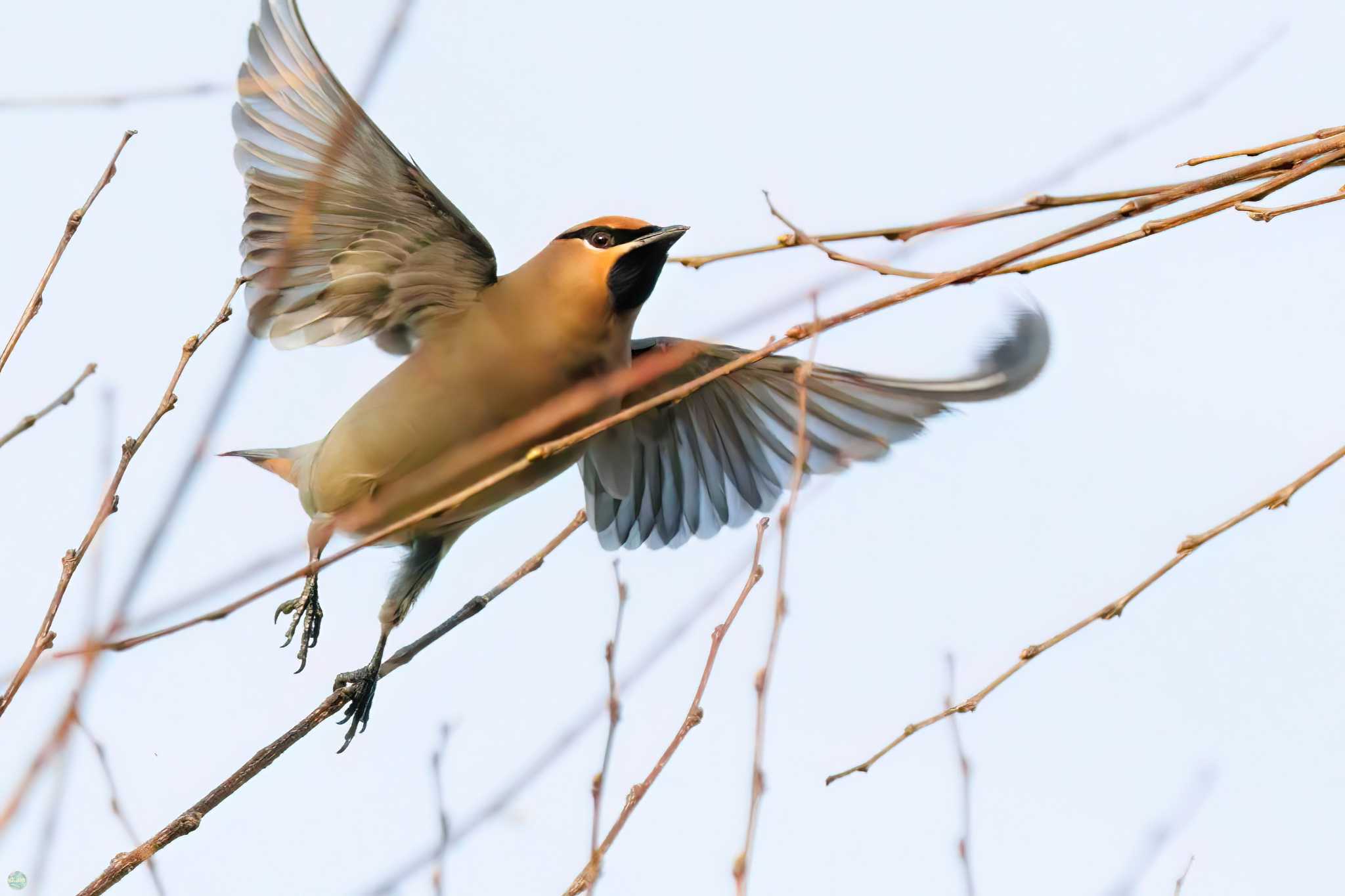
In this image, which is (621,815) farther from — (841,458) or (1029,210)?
(841,458)

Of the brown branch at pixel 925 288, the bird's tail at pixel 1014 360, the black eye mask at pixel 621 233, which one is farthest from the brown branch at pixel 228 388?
the black eye mask at pixel 621 233

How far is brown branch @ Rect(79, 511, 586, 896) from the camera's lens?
2.40 meters

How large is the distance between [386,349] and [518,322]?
0.44 meters

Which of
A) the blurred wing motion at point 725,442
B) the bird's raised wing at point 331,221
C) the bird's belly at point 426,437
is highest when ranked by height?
the bird's raised wing at point 331,221

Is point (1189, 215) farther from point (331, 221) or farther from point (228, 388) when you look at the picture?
point (331, 221)

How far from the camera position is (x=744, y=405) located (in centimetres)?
488

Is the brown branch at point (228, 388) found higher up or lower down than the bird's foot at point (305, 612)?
higher up

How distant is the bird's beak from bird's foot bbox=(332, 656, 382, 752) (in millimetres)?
1329

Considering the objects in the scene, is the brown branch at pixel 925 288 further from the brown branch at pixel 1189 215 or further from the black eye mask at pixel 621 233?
the black eye mask at pixel 621 233

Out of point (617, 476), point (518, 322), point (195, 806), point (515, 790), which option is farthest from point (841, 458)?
point (195, 806)

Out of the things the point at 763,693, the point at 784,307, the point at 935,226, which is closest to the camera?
the point at 784,307

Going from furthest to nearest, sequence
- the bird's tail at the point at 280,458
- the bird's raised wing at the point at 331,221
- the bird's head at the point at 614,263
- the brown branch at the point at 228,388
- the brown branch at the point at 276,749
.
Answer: the bird's tail at the point at 280,458
the bird's head at the point at 614,263
the bird's raised wing at the point at 331,221
the brown branch at the point at 276,749
the brown branch at the point at 228,388

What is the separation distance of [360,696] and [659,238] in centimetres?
147

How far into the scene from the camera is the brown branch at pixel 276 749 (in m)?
2.40
